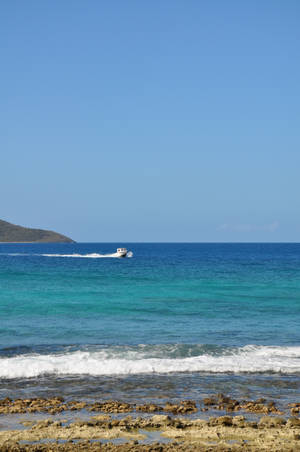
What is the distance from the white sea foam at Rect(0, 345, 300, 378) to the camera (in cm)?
1534

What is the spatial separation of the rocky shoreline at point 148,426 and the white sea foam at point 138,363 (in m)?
3.18

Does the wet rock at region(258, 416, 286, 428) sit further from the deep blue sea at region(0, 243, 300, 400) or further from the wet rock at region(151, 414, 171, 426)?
the deep blue sea at region(0, 243, 300, 400)

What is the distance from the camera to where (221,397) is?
12.3 meters

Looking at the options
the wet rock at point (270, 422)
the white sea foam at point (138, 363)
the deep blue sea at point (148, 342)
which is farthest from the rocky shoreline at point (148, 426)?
the white sea foam at point (138, 363)

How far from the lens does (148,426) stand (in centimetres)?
1029

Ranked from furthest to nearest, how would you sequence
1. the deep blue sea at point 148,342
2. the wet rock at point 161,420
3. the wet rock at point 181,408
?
the deep blue sea at point 148,342 → the wet rock at point 181,408 → the wet rock at point 161,420

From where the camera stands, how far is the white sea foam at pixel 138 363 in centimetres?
1534

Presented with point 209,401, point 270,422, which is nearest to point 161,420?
point 209,401

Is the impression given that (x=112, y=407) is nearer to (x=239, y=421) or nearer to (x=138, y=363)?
(x=239, y=421)

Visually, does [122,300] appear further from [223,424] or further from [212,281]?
[223,424]

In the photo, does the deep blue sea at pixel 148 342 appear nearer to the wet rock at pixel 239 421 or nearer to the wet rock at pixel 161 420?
the wet rock at pixel 161 420

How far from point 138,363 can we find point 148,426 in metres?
5.84

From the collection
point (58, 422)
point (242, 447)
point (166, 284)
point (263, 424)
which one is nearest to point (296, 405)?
point (263, 424)

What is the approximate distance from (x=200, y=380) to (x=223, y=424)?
Result: 159 inches
